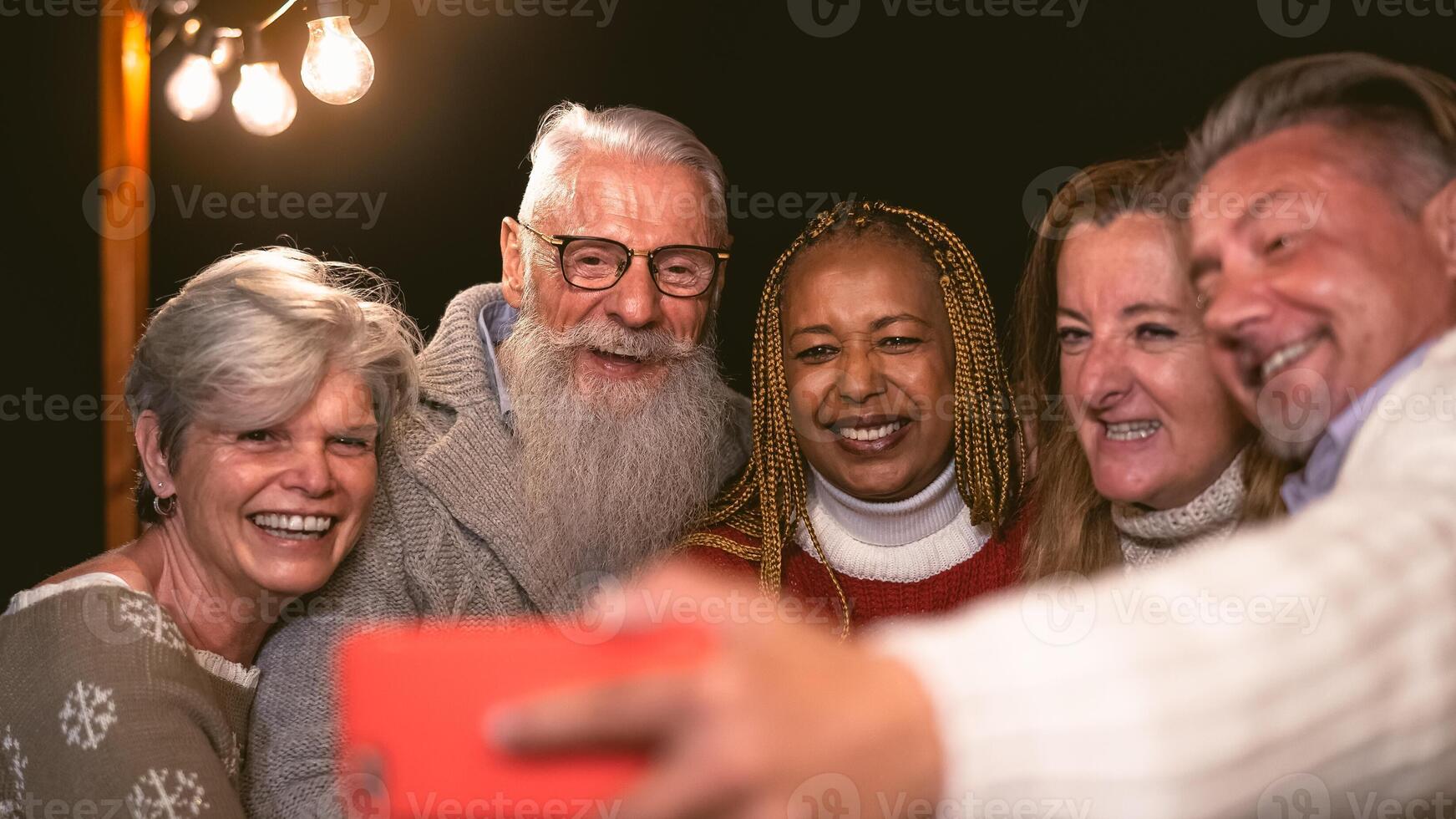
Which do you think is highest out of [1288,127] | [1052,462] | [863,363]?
[1288,127]

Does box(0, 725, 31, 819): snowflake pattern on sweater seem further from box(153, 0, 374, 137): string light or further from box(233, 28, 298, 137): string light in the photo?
box(233, 28, 298, 137): string light

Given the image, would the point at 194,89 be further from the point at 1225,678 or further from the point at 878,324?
the point at 1225,678

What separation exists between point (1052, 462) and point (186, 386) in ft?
4.49

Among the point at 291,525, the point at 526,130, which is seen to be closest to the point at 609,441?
the point at 291,525

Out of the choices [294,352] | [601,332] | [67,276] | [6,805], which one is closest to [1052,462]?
Result: [601,332]

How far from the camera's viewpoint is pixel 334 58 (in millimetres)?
3303

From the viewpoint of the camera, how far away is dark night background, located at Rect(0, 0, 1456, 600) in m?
3.00

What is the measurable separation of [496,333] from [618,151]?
49 centimetres

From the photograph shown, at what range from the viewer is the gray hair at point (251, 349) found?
6.59ft

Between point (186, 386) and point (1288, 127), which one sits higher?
point (1288, 127)

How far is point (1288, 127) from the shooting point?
38.4 inches

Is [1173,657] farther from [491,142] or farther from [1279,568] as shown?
[491,142]

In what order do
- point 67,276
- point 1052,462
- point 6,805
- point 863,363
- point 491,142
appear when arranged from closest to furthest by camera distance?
1. point 6,805
2. point 1052,462
3. point 863,363
4. point 67,276
5. point 491,142

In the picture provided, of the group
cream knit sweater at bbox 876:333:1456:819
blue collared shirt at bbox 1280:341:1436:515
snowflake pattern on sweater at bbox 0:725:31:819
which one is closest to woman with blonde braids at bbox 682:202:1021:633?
snowflake pattern on sweater at bbox 0:725:31:819
